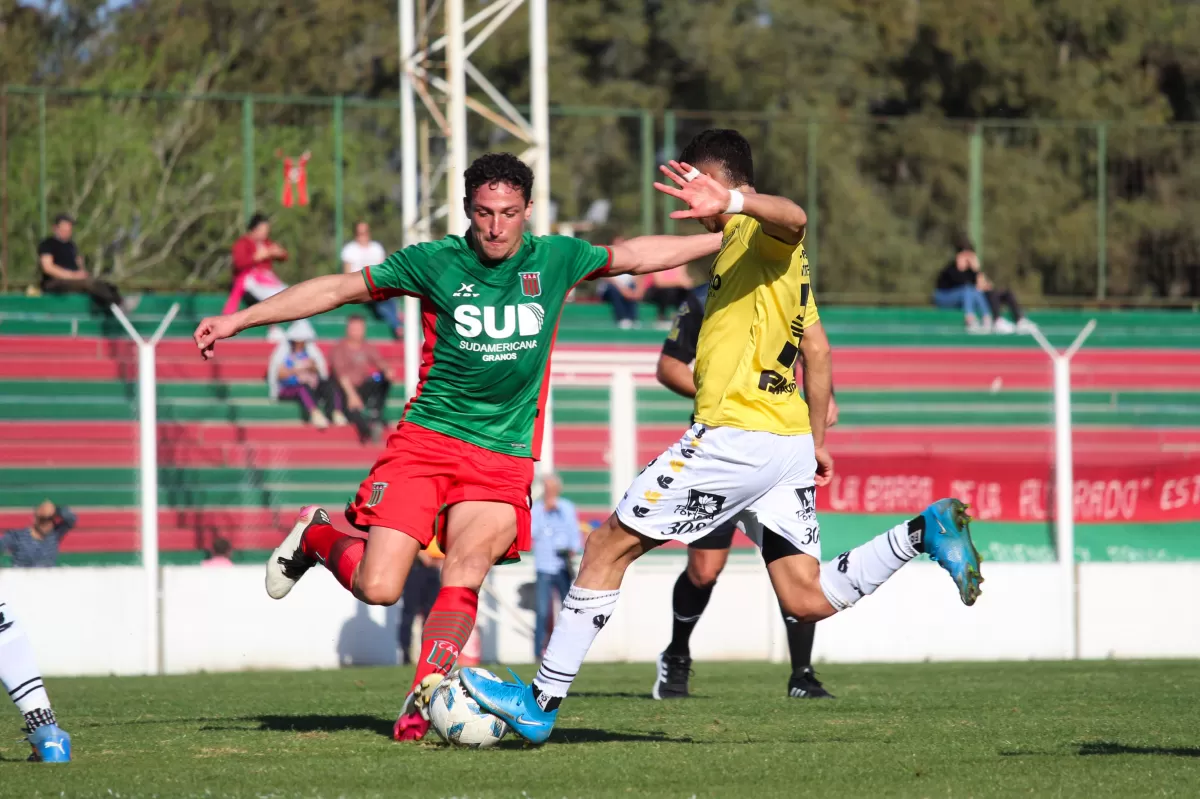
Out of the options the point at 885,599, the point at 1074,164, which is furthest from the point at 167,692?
the point at 1074,164

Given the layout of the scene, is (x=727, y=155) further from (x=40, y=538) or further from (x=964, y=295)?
(x=964, y=295)

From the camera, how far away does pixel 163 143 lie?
22438 mm

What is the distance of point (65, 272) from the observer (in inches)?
731

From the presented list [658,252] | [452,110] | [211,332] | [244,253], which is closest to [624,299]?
[244,253]

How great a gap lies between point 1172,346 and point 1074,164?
3.94 m

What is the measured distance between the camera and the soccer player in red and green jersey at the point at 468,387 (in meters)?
6.42

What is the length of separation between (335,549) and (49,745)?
1515mm

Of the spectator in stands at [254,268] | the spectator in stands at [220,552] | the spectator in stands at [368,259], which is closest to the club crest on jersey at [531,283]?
the spectator in stands at [220,552]

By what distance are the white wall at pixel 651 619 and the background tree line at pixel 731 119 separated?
7.09 m

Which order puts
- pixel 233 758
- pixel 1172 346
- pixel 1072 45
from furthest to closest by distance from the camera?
pixel 1072 45, pixel 1172 346, pixel 233 758

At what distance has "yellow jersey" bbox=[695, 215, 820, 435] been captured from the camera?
20.5 feet

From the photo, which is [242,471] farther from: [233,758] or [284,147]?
[233,758]

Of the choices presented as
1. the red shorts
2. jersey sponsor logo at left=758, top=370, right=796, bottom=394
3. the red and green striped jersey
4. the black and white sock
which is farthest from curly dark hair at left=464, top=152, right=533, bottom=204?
the black and white sock

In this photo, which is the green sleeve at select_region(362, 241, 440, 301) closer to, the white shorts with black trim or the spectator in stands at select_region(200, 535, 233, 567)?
the white shorts with black trim
